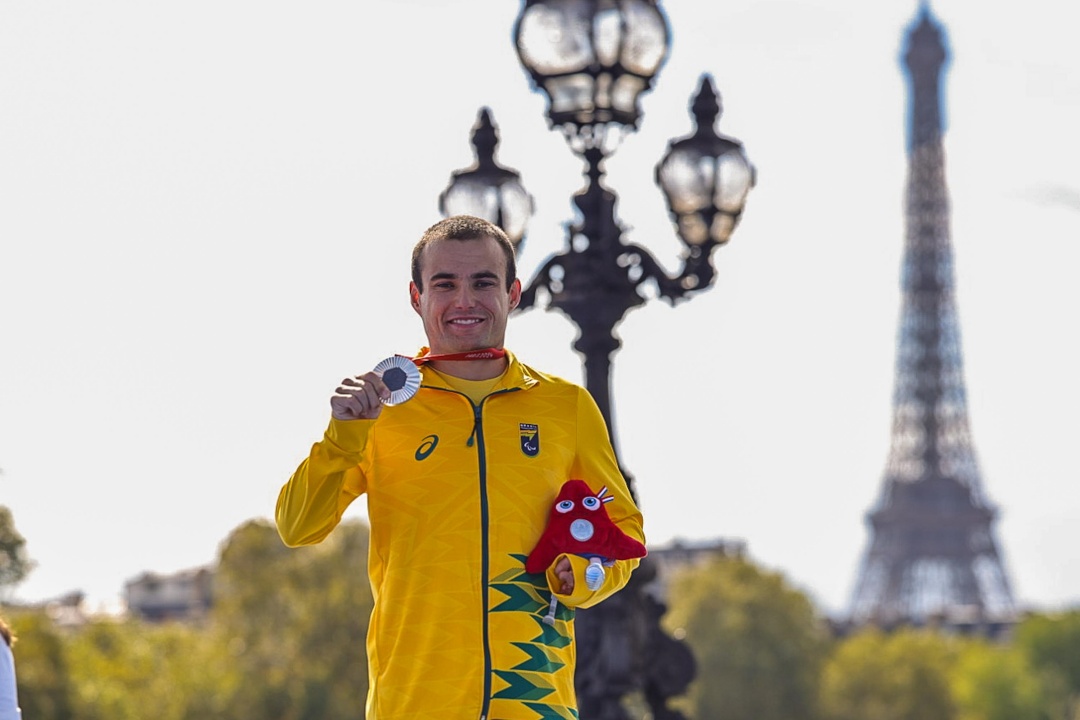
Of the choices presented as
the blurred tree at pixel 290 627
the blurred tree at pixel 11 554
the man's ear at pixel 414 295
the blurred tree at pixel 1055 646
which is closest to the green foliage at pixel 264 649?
the blurred tree at pixel 290 627

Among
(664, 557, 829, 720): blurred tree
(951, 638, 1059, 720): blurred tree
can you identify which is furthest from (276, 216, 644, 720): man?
(951, 638, 1059, 720): blurred tree

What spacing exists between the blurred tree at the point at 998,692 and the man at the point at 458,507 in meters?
74.3

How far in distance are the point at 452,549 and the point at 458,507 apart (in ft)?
0.35

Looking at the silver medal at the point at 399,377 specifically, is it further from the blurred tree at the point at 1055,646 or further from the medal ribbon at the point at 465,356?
the blurred tree at the point at 1055,646

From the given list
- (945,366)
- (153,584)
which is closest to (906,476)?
(945,366)

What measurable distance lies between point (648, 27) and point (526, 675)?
6.26 meters

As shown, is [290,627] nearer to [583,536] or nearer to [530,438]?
[530,438]

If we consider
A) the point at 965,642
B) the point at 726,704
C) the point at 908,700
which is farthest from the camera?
the point at 965,642

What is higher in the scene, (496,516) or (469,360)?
(469,360)

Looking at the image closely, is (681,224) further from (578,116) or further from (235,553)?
(235,553)

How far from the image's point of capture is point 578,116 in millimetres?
11891

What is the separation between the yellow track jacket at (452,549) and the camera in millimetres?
5969

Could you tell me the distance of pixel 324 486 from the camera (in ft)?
19.5

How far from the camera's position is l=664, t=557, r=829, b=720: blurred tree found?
71500mm
